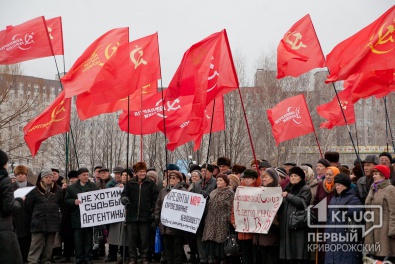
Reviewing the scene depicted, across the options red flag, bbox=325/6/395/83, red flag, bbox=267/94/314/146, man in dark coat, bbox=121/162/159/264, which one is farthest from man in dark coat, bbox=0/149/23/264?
red flag, bbox=267/94/314/146

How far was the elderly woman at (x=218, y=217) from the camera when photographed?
13.2 m

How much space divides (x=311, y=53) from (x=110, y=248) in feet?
22.0

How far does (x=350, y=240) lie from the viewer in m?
11.0

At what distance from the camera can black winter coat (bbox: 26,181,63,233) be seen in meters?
14.5

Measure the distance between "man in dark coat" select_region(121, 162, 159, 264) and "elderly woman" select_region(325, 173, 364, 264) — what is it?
4.81 m

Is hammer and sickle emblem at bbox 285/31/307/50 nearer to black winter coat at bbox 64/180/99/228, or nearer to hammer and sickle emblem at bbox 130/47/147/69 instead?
hammer and sickle emblem at bbox 130/47/147/69

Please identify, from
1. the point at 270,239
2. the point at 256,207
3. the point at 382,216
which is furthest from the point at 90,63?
the point at 382,216

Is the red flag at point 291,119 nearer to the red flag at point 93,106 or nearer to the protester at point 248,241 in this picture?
the red flag at point 93,106

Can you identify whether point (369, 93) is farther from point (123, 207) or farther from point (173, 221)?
point (123, 207)

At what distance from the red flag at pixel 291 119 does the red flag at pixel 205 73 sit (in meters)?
4.10

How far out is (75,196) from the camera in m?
15.1

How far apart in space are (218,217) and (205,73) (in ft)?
9.55

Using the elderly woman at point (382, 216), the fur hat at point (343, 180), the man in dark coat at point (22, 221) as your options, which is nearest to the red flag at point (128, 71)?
the man in dark coat at point (22, 221)

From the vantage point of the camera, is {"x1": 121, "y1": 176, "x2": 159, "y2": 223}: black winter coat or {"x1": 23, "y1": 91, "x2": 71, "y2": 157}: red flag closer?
{"x1": 121, "y1": 176, "x2": 159, "y2": 223}: black winter coat
